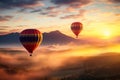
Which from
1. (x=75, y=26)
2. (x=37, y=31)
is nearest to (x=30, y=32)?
(x=37, y=31)

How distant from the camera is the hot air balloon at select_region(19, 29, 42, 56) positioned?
8306 cm

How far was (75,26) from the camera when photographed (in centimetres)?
11081

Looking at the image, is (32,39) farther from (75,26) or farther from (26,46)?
(75,26)

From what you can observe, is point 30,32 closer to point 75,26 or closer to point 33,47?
point 33,47

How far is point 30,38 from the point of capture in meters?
83.6

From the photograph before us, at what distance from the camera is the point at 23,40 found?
85.9 metres

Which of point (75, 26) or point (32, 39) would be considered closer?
point (32, 39)

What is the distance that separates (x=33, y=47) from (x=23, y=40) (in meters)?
3.20

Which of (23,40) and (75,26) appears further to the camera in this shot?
(75,26)

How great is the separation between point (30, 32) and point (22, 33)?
105 inches

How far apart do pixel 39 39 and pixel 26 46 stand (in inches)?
166

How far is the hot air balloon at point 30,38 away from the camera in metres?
83.1

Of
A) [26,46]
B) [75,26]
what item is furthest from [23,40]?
[75,26]

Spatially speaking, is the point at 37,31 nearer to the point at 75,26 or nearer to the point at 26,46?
the point at 26,46
